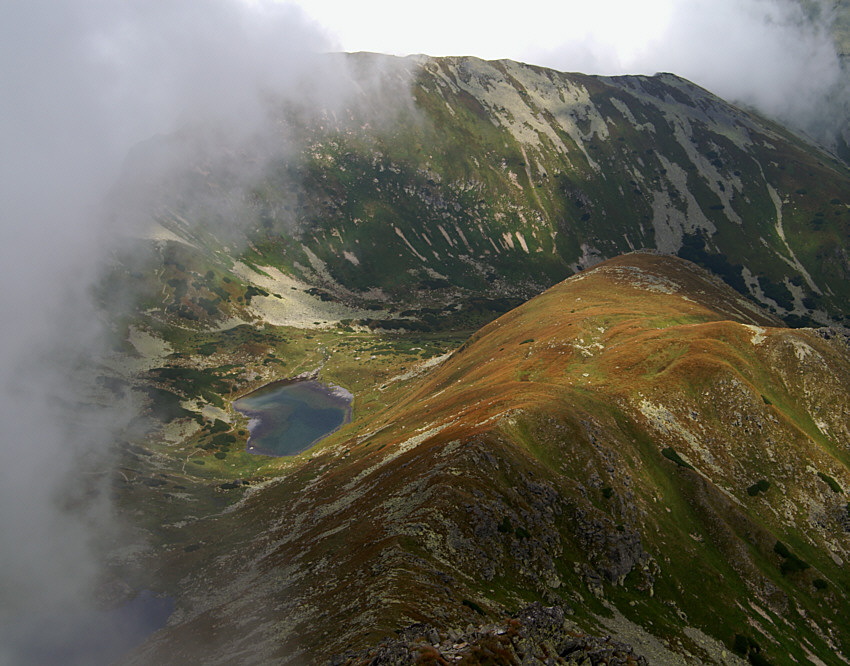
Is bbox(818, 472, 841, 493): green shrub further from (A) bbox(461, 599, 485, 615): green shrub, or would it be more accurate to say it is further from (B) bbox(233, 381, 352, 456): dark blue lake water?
(B) bbox(233, 381, 352, 456): dark blue lake water

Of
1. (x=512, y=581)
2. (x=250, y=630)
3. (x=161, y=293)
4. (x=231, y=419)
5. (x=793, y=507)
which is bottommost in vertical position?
(x=793, y=507)

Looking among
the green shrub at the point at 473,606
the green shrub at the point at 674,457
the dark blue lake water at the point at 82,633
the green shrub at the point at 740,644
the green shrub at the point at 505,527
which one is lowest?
the green shrub at the point at 740,644

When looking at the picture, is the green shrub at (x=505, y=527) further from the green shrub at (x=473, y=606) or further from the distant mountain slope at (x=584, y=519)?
the green shrub at (x=473, y=606)

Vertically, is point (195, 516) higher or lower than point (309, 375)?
lower

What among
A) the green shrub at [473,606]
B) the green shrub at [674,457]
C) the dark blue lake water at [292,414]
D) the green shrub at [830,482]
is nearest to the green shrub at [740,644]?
the green shrub at [674,457]

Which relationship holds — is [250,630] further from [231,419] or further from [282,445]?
[231,419]

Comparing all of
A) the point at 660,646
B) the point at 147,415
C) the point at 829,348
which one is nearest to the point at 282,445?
the point at 147,415

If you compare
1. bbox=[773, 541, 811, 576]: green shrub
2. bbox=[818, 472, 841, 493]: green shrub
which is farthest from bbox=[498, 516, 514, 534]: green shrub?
bbox=[818, 472, 841, 493]: green shrub
